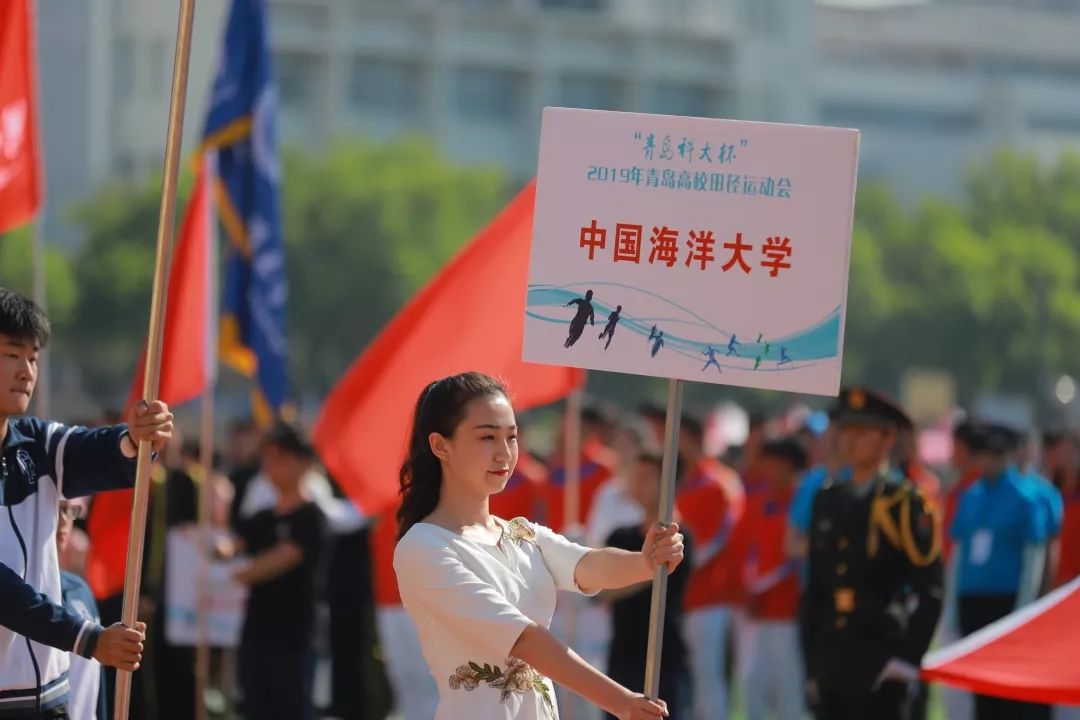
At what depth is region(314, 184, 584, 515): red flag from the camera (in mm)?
7461

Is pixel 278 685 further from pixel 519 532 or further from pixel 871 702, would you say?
pixel 519 532

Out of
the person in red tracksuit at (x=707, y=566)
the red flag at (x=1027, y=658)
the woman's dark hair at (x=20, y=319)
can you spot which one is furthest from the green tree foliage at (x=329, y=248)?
the red flag at (x=1027, y=658)

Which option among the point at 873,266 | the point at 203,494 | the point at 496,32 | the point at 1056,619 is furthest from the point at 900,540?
the point at 496,32

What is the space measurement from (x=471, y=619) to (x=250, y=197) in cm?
748

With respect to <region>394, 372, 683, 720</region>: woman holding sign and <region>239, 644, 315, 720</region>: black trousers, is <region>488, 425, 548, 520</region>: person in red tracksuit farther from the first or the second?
<region>394, 372, 683, 720</region>: woman holding sign

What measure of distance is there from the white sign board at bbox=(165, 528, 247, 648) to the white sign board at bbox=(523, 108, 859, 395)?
239 inches

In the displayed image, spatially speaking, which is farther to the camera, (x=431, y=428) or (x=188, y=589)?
(x=188, y=589)

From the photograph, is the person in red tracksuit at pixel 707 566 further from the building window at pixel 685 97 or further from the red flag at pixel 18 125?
the building window at pixel 685 97

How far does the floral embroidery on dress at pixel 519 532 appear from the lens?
4.82m

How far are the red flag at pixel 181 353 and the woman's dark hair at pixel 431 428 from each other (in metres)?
3.94

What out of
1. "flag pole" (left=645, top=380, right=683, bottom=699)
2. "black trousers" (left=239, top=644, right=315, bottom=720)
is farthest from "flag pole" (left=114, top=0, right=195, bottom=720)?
"black trousers" (left=239, top=644, right=315, bottom=720)

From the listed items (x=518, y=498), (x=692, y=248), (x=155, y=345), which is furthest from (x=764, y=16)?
(x=155, y=345)

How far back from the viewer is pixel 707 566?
1119 cm

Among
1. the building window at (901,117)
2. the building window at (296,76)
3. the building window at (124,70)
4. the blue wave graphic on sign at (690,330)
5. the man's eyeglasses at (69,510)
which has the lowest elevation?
the man's eyeglasses at (69,510)
